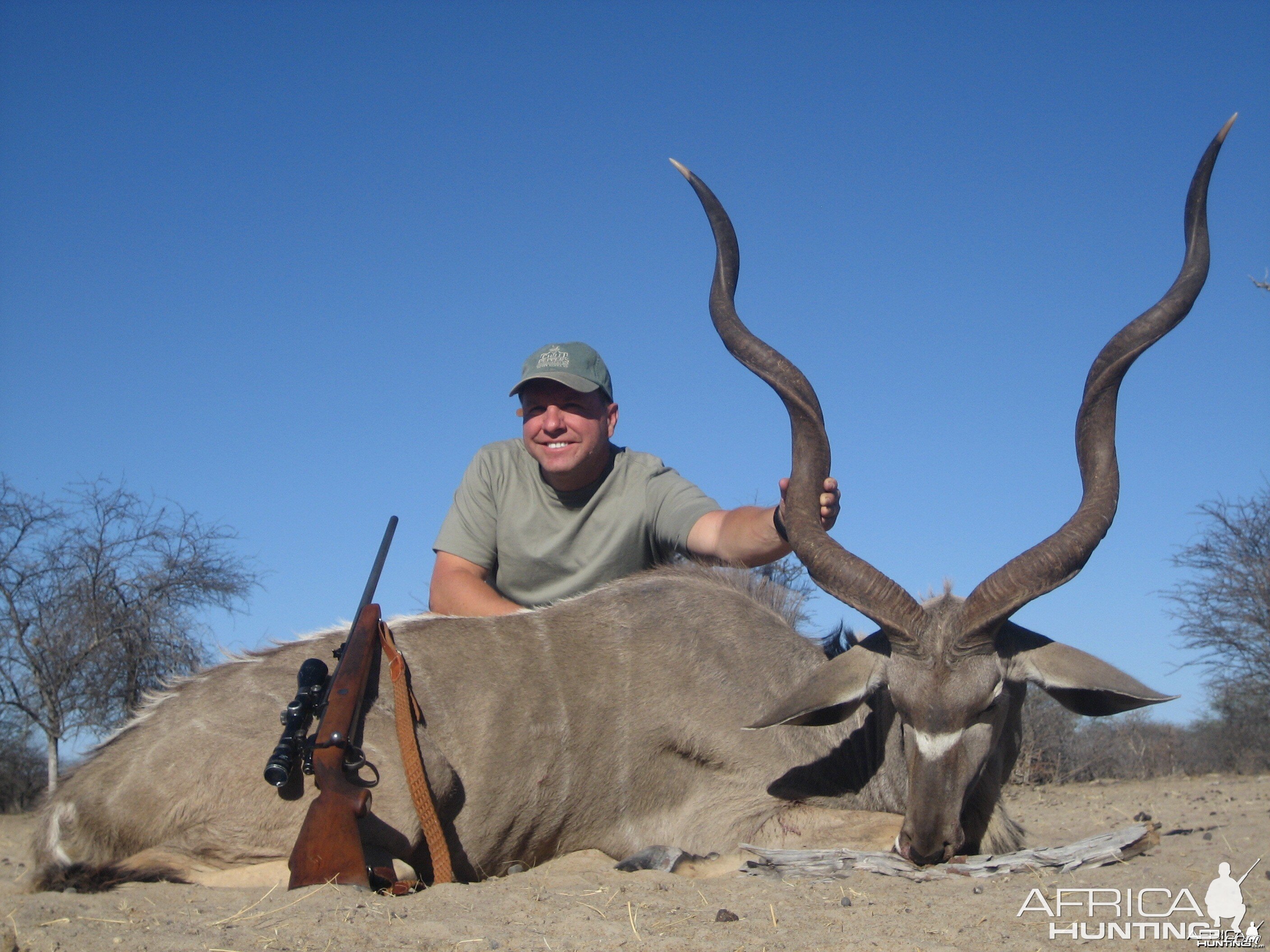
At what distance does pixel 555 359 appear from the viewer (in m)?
5.30

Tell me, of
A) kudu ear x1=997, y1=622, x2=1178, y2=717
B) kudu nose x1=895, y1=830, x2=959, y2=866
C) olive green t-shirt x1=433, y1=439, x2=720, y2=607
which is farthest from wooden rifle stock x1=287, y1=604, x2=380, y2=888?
kudu ear x1=997, y1=622, x2=1178, y2=717

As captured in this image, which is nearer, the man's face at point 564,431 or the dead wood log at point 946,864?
the dead wood log at point 946,864

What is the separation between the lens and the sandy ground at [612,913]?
2.67m

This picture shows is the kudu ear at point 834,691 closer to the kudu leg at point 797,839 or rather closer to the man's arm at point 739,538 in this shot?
the kudu leg at point 797,839

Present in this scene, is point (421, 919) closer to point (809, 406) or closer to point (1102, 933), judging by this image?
point (1102, 933)

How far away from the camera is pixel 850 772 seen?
4184 mm

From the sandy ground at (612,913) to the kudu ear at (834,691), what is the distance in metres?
0.52

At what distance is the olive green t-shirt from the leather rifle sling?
4.90 feet

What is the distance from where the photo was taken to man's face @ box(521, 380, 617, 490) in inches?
206

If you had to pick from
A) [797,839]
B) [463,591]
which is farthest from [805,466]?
[463,591]

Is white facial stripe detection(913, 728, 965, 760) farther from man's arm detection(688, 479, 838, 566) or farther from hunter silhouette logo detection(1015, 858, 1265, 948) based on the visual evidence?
man's arm detection(688, 479, 838, 566)

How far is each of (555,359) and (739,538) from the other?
4.10ft

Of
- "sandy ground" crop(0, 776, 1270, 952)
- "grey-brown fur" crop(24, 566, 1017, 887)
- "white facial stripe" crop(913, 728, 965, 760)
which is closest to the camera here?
"sandy ground" crop(0, 776, 1270, 952)

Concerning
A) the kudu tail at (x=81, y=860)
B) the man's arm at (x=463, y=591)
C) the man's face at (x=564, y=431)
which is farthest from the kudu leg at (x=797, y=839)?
the man's face at (x=564, y=431)
